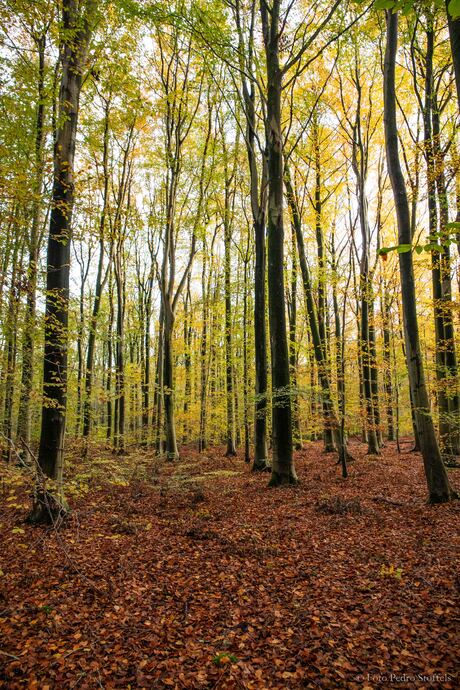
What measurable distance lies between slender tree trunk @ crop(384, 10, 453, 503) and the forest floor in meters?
0.64

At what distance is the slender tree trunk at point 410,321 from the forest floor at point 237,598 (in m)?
0.64

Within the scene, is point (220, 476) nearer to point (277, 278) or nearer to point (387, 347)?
point (277, 278)

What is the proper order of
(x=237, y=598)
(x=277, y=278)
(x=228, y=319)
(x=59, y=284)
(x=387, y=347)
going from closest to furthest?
(x=237, y=598), (x=59, y=284), (x=277, y=278), (x=387, y=347), (x=228, y=319)

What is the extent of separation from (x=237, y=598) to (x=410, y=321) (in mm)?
5546

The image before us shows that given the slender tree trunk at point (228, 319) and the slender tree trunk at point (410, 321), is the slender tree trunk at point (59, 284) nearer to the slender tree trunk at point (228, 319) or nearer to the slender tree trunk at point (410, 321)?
the slender tree trunk at point (410, 321)

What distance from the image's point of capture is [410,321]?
6648 mm

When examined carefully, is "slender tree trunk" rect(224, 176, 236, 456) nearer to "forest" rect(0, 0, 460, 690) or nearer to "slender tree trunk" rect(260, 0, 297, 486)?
"forest" rect(0, 0, 460, 690)

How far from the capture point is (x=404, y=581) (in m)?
A: 3.92

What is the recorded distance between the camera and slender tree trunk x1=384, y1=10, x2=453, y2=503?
6.43 m

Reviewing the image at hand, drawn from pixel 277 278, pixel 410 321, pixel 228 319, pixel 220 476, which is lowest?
pixel 220 476

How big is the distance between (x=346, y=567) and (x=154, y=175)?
17.5 metres

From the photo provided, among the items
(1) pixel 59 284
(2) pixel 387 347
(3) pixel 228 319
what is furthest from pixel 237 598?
(2) pixel 387 347

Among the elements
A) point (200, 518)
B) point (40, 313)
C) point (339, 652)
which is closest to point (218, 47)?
point (40, 313)

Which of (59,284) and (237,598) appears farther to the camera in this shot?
(59,284)
